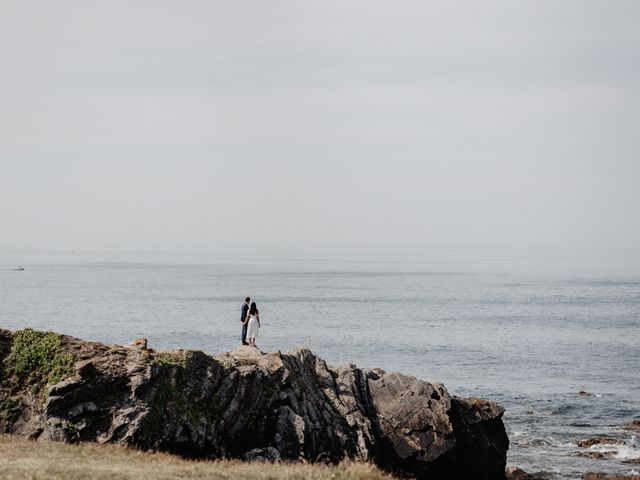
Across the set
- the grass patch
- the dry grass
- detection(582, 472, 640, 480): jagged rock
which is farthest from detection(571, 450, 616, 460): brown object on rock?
the grass patch

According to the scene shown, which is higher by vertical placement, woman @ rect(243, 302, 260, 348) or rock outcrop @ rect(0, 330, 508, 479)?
woman @ rect(243, 302, 260, 348)

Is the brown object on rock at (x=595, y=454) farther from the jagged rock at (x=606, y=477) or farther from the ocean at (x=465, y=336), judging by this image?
the jagged rock at (x=606, y=477)

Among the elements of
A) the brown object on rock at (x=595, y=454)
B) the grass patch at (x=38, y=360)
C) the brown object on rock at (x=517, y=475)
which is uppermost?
the grass patch at (x=38, y=360)

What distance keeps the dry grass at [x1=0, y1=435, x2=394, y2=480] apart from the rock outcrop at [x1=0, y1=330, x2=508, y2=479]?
1.74 metres

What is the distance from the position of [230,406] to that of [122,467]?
773cm

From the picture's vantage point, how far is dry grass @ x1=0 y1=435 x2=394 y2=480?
24.6 m

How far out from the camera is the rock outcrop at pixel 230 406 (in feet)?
102

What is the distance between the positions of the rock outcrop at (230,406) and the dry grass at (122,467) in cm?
174

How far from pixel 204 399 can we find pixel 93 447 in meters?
5.12

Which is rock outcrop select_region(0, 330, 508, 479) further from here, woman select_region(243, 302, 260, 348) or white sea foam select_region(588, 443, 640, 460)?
white sea foam select_region(588, 443, 640, 460)

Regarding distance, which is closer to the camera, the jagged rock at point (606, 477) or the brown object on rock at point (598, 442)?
the jagged rock at point (606, 477)

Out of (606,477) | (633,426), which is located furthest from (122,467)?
(633,426)

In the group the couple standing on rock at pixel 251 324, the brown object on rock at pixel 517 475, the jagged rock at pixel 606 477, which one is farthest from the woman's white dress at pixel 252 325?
the jagged rock at pixel 606 477

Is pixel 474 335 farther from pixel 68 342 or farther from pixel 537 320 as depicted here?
pixel 68 342
